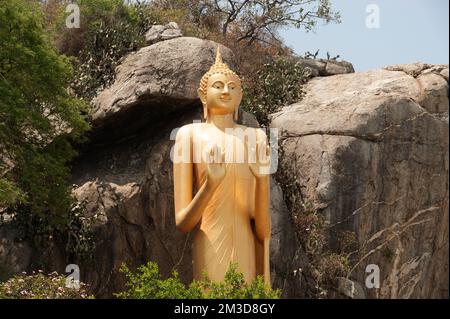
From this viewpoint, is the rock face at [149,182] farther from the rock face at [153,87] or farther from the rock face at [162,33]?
the rock face at [162,33]

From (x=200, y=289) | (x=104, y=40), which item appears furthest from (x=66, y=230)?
(x=200, y=289)

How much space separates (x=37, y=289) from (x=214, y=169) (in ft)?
6.16

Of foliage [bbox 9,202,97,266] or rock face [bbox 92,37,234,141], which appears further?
rock face [bbox 92,37,234,141]

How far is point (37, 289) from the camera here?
10531mm

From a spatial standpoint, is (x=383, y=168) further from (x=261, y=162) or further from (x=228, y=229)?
(x=228, y=229)

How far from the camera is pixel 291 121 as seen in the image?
15031 millimetres

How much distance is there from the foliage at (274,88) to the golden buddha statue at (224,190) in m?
4.08

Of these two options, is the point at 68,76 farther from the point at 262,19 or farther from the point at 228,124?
the point at 262,19

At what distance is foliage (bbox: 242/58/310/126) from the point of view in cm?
1549

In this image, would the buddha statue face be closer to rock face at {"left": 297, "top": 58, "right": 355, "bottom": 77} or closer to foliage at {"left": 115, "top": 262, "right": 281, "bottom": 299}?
foliage at {"left": 115, "top": 262, "right": 281, "bottom": 299}

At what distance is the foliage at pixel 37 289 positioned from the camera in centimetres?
1044

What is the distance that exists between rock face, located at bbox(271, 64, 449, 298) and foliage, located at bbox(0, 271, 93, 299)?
4.40 m

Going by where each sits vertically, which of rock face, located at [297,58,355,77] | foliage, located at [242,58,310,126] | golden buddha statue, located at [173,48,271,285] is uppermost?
rock face, located at [297,58,355,77]

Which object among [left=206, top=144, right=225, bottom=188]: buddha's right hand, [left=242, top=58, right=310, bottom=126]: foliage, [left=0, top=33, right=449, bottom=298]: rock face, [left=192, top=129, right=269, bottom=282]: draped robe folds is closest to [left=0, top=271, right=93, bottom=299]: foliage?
[left=192, top=129, right=269, bottom=282]: draped robe folds
